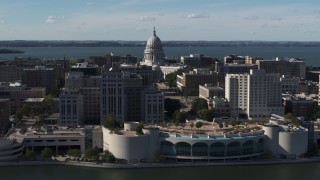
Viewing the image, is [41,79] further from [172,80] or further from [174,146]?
[174,146]

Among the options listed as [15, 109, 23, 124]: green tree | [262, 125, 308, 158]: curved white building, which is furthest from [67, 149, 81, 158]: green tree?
[15, 109, 23, 124]: green tree

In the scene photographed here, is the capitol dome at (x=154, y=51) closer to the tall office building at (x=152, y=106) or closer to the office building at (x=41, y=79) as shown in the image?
the office building at (x=41, y=79)

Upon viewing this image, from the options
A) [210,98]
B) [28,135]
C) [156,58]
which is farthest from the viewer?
[156,58]

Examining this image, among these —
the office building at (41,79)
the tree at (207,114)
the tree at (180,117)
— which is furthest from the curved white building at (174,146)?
the office building at (41,79)

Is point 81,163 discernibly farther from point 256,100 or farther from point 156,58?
point 156,58

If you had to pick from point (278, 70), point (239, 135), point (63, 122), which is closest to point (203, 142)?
point (239, 135)

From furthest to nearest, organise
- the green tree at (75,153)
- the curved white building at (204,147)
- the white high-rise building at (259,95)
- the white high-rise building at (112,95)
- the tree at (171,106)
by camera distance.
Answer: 1. the tree at (171,106)
2. the white high-rise building at (259,95)
3. the white high-rise building at (112,95)
4. the green tree at (75,153)
5. the curved white building at (204,147)

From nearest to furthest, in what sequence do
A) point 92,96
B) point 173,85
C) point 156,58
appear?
point 92,96
point 173,85
point 156,58
